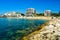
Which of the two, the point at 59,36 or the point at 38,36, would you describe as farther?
the point at 38,36

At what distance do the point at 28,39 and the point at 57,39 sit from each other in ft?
11.0

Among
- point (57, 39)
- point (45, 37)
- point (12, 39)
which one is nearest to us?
point (57, 39)

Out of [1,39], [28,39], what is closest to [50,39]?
[28,39]

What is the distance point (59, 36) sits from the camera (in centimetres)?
1486

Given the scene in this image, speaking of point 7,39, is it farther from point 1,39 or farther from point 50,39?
point 50,39

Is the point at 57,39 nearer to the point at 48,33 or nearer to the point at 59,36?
the point at 59,36

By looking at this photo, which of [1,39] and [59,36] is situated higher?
[59,36]

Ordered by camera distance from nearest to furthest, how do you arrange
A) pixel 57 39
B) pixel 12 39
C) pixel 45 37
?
pixel 57 39, pixel 45 37, pixel 12 39

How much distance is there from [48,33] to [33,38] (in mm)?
1647

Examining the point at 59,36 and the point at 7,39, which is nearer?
the point at 59,36

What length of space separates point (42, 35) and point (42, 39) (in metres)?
0.53

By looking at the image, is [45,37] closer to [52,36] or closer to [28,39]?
[52,36]

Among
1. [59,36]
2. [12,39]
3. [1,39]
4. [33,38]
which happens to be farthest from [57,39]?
[1,39]

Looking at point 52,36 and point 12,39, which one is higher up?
point 52,36
